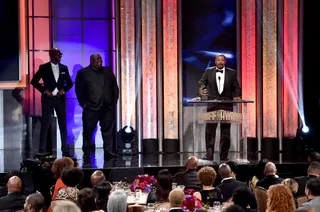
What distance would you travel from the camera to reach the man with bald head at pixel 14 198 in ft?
20.5

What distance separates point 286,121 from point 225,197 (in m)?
4.95

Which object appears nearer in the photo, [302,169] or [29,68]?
[302,169]

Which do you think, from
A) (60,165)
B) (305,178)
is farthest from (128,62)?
(305,178)

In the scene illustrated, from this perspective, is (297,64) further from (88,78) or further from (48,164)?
(48,164)

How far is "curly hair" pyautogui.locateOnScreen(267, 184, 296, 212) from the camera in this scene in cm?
542

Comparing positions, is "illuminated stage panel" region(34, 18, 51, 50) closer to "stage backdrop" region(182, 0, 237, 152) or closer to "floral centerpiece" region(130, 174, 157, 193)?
"stage backdrop" region(182, 0, 237, 152)

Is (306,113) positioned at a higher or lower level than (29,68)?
lower

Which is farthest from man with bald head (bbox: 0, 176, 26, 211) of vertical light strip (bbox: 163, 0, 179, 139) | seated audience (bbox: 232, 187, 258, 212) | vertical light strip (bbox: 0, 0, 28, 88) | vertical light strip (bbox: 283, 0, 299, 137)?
vertical light strip (bbox: 283, 0, 299, 137)

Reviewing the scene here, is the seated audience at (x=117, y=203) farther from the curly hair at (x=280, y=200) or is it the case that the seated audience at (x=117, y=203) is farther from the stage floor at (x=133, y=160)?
the stage floor at (x=133, y=160)

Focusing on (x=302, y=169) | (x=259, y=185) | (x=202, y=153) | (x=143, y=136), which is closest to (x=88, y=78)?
(x=143, y=136)

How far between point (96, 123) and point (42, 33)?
231 centimetres

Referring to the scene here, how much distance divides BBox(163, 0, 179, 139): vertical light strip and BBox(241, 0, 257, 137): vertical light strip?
1.14 m

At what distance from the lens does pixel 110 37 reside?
39.3 feet

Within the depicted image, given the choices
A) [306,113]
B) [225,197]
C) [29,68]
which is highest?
[29,68]
